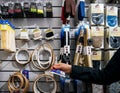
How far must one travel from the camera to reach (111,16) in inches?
102

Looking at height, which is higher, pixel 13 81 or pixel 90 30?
pixel 90 30

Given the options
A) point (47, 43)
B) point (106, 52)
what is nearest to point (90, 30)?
point (106, 52)

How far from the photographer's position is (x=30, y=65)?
2701 millimetres

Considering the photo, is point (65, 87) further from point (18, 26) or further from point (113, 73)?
point (113, 73)

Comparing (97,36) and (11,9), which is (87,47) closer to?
(97,36)

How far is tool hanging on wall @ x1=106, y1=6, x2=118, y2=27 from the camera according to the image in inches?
101

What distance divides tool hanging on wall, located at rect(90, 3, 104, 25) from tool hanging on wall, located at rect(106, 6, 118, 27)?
0.28 ft

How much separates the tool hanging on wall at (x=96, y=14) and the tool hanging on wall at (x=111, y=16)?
8 centimetres

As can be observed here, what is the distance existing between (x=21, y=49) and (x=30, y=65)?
0.19 meters

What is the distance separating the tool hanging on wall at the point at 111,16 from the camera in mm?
2570

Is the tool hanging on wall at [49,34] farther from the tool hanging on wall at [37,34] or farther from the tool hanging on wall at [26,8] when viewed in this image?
the tool hanging on wall at [26,8]

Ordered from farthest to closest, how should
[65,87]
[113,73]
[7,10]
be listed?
[7,10] < [65,87] < [113,73]

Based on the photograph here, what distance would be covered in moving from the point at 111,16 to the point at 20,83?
1.14 meters

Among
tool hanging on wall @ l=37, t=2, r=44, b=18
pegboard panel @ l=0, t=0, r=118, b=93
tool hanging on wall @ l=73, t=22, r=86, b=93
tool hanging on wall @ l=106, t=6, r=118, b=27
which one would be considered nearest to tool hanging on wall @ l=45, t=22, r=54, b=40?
pegboard panel @ l=0, t=0, r=118, b=93
